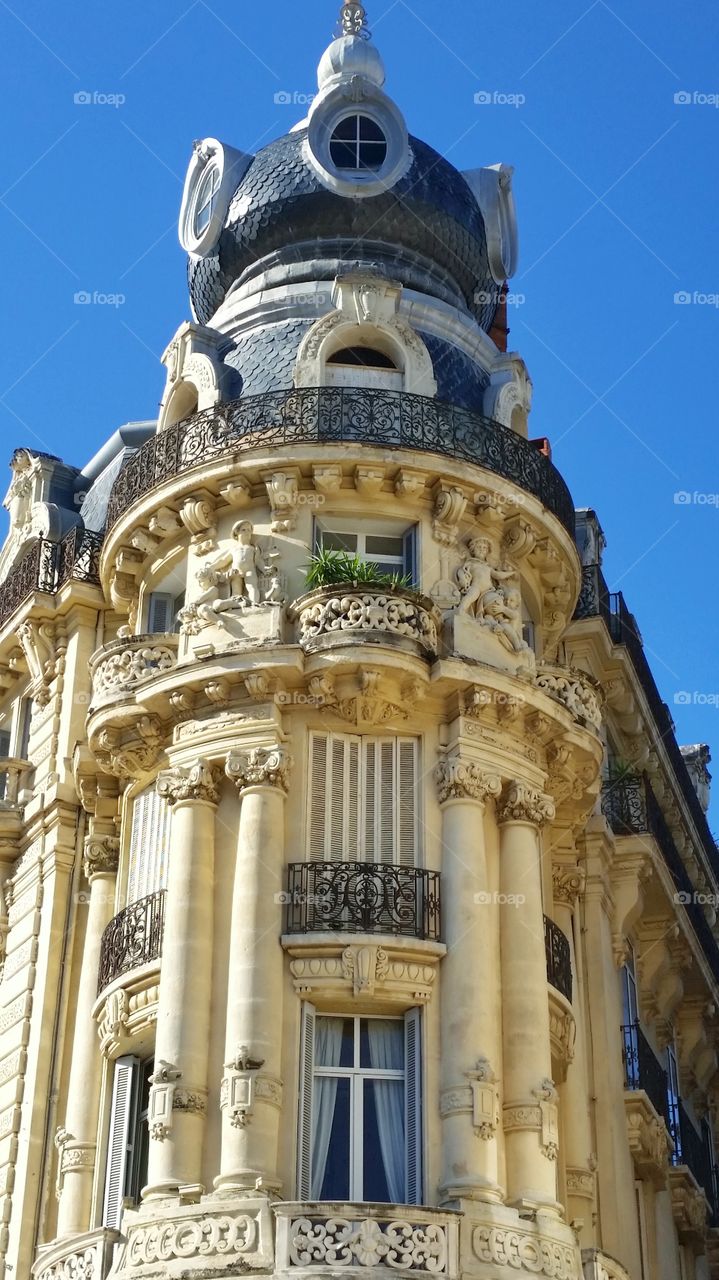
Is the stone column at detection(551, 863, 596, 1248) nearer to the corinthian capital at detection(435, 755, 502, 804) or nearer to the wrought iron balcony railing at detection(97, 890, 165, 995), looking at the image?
the corinthian capital at detection(435, 755, 502, 804)

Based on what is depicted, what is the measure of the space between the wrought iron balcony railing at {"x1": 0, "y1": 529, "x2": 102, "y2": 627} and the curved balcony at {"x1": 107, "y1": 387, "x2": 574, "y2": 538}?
2.10 metres

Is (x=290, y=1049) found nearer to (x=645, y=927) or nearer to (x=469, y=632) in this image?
(x=469, y=632)

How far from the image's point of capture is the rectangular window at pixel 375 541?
28438 mm

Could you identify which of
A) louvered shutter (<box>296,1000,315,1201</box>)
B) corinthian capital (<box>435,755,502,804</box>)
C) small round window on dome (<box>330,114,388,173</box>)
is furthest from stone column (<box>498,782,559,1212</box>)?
small round window on dome (<box>330,114,388,173</box>)

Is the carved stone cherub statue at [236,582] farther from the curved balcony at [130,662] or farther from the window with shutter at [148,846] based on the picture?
the window with shutter at [148,846]

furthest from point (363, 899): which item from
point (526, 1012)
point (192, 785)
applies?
point (192, 785)

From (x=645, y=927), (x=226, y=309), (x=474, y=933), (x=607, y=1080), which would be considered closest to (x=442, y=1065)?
(x=474, y=933)

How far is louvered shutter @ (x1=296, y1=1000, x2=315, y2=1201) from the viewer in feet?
78.2

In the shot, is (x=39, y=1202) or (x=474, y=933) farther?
(x=39, y=1202)

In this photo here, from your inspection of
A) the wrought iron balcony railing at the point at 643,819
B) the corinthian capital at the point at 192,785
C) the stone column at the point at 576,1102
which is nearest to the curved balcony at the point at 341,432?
the corinthian capital at the point at 192,785

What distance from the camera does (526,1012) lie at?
2523 cm

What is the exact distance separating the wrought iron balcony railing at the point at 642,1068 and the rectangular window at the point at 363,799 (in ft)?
21.2

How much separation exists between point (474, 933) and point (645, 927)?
29.3 ft

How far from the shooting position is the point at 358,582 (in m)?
26.6
